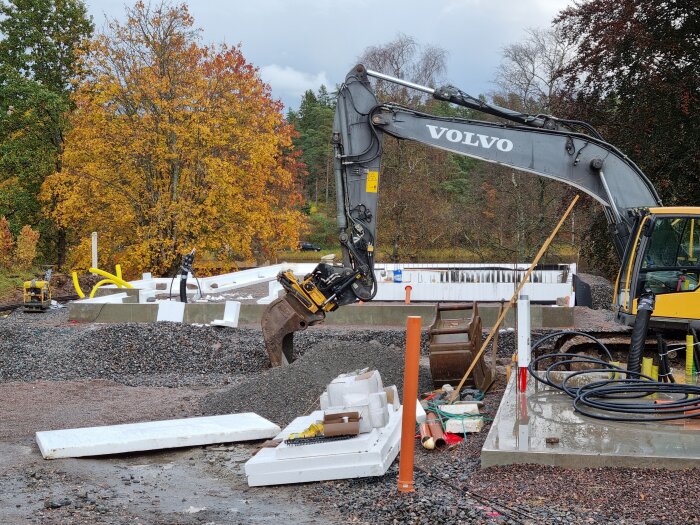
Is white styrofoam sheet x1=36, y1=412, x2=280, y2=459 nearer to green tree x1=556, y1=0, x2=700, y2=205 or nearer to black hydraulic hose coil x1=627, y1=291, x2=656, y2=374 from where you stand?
black hydraulic hose coil x1=627, y1=291, x2=656, y2=374

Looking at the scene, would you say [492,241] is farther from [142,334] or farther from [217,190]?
[142,334]

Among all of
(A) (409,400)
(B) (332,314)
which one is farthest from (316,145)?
(A) (409,400)

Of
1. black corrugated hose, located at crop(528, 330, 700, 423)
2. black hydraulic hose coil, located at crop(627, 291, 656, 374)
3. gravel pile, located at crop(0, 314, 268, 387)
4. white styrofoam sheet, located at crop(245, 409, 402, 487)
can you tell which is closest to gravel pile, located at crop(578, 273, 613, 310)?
gravel pile, located at crop(0, 314, 268, 387)

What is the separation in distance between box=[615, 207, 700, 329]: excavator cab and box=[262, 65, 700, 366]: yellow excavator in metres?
0.01

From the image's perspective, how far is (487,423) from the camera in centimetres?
789

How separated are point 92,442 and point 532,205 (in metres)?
24.1

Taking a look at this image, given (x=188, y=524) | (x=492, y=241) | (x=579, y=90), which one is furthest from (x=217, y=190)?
(x=188, y=524)

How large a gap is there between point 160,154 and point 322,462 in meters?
23.1

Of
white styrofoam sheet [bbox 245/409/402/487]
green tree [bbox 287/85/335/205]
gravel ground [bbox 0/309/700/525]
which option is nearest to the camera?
gravel ground [bbox 0/309/700/525]

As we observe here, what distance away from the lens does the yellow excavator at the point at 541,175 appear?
9.88 metres

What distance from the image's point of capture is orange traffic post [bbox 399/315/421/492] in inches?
217

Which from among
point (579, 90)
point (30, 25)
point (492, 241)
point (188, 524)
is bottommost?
point (188, 524)

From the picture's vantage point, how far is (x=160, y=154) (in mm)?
27766

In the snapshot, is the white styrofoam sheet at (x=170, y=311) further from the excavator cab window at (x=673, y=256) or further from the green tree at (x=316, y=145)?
the green tree at (x=316, y=145)
